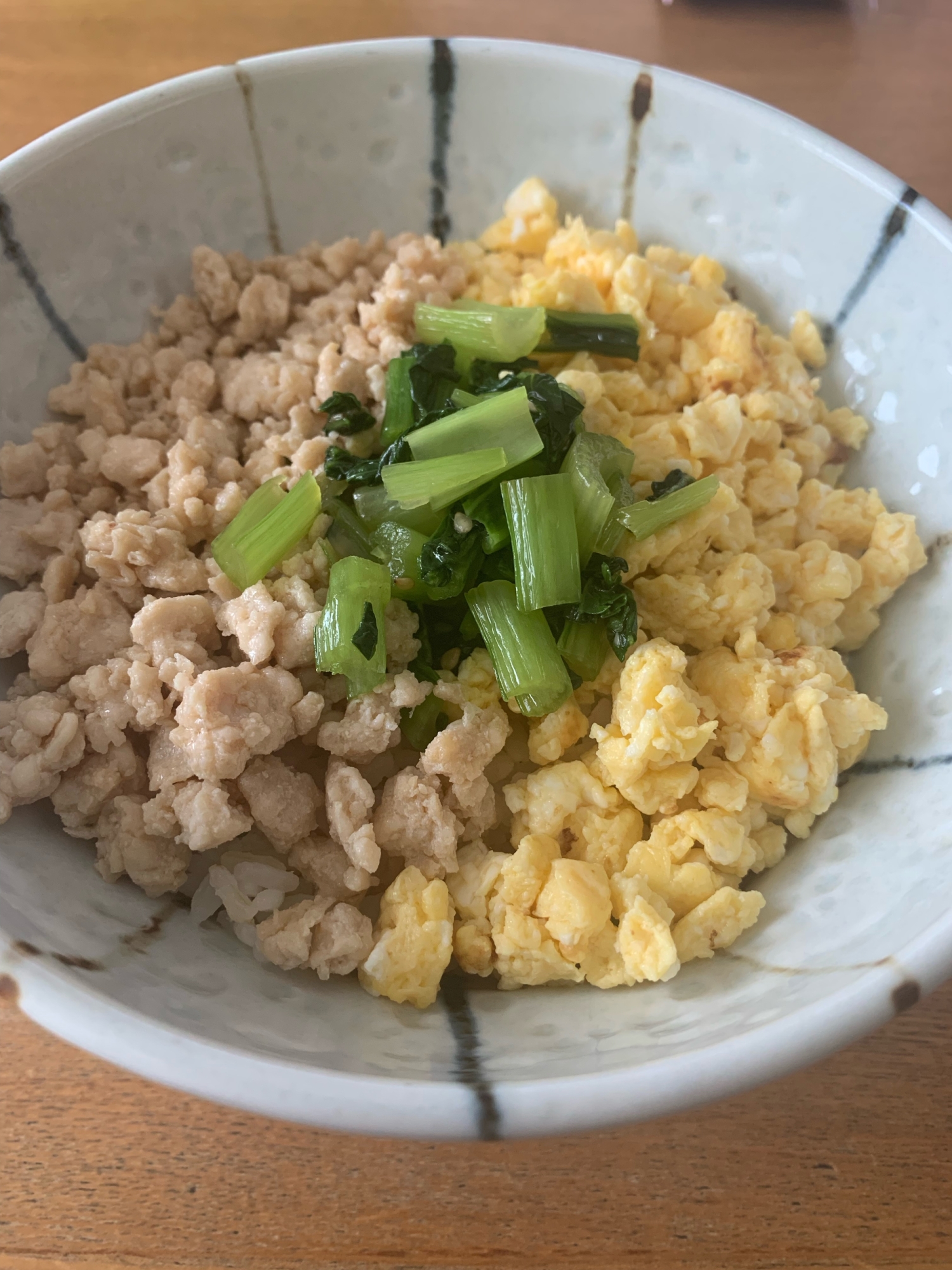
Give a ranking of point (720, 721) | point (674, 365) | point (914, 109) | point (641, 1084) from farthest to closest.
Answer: point (914, 109) < point (674, 365) < point (720, 721) < point (641, 1084)

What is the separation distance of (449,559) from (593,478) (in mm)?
317

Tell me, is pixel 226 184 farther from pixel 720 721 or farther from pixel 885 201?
pixel 720 721

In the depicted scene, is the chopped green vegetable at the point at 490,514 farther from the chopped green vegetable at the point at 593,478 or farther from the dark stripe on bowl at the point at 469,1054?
the dark stripe on bowl at the point at 469,1054

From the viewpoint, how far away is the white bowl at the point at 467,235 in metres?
1.19

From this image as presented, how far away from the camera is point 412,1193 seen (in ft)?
4.89

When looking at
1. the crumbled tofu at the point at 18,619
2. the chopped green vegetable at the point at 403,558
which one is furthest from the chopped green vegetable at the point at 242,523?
the crumbled tofu at the point at 18,619

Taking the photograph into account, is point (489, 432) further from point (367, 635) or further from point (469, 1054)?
point (469, 1054)

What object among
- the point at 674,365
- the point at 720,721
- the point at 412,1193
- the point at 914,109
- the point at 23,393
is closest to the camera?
the point at 412,1193

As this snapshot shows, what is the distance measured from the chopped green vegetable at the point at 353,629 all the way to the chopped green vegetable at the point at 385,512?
140 millimetres

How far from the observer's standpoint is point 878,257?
6.66 ft

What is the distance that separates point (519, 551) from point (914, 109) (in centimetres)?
231

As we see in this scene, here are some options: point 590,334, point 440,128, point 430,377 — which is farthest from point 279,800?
point 440,128

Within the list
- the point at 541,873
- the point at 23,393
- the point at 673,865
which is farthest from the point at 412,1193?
the point at 23,393

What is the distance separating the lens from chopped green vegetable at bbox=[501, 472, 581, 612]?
1.61 m
